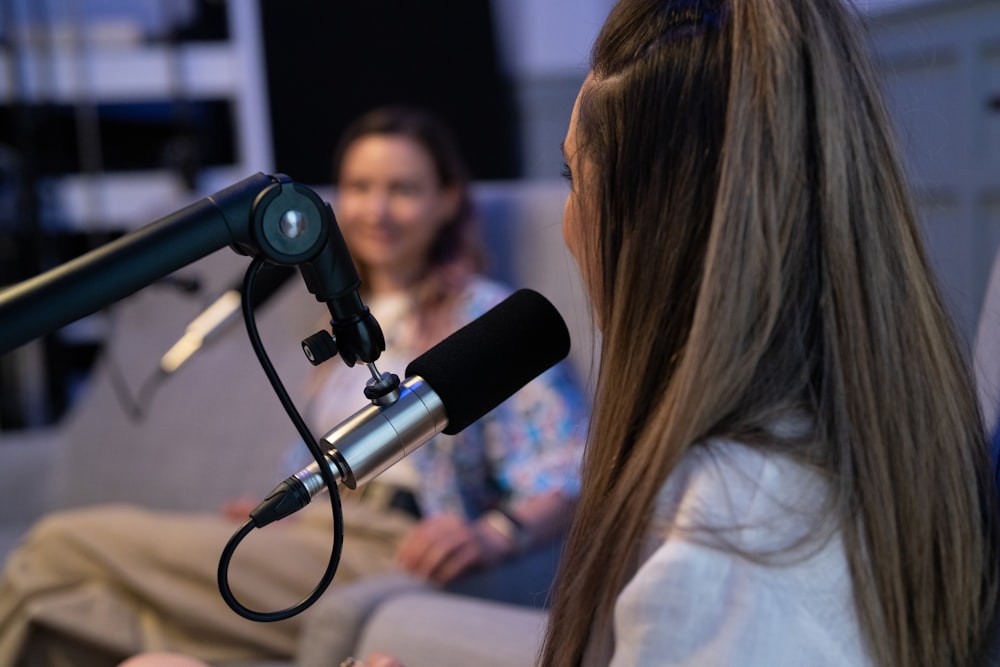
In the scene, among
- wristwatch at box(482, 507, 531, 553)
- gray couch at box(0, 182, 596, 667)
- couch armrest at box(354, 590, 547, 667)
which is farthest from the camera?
gray couch at box(0, 182, 596, 667)

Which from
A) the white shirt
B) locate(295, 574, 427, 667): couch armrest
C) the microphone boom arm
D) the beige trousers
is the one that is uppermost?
the microphone boom arm

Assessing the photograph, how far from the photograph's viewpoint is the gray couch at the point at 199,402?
1.78m

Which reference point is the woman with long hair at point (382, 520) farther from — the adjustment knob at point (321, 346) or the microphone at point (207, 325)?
the adjustment knob at point (321, 346)

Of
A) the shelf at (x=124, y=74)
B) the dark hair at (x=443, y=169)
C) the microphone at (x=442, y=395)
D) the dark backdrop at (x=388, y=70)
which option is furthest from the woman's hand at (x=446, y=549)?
the shelf at (x=124, y=74)

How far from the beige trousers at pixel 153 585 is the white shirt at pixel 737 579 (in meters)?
0.88

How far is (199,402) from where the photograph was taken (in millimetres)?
1984

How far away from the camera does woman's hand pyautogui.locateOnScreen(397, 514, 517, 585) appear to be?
4.41 feet

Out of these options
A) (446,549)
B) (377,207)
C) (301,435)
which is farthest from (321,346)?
(377,207)

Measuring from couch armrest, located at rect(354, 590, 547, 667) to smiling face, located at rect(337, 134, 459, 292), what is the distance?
2.76 feet

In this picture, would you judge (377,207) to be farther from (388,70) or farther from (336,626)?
(388,70)

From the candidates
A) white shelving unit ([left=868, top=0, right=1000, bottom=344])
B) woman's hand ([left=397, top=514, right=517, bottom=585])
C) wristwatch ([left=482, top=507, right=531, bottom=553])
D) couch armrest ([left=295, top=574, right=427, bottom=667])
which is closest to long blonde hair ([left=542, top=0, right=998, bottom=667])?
couch armrest ([left=295, top=574, right=427, bottom=667])

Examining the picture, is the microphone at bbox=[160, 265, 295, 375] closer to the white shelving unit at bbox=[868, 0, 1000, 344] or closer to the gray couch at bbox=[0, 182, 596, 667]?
the gray couch at bbox=[0, 182, 596, 667]

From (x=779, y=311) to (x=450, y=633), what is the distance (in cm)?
59

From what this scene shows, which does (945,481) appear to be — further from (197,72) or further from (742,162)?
(197,72)
